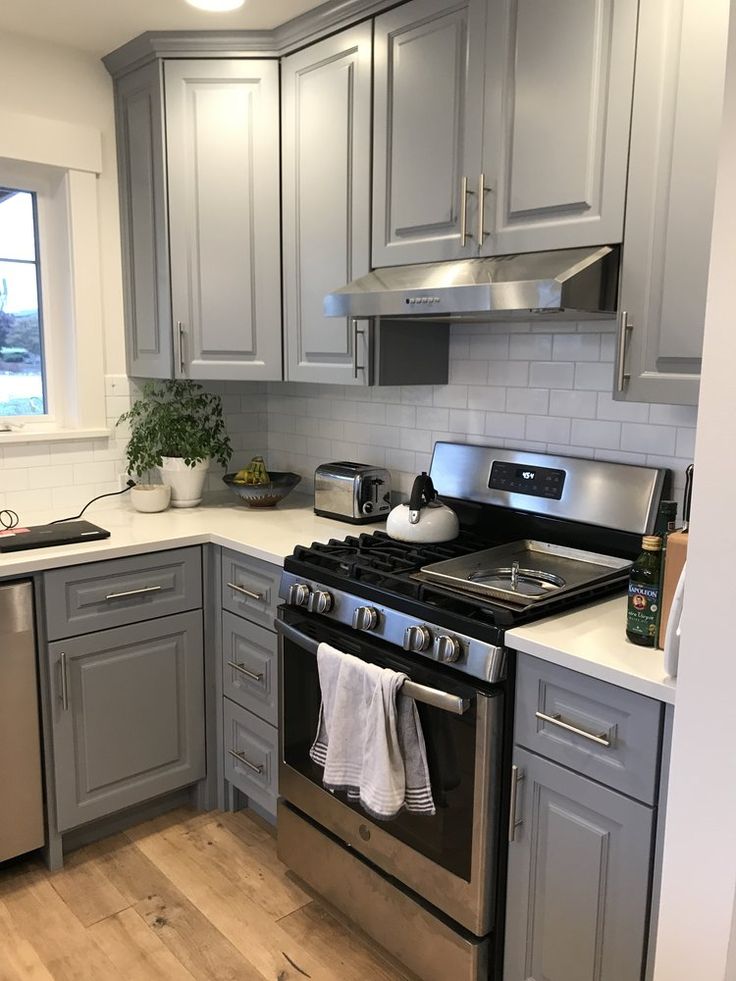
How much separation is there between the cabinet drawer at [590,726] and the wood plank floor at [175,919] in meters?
0.85

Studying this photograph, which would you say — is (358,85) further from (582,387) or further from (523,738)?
(523,738)

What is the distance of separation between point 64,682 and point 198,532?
59cm

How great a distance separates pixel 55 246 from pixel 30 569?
4.21 ft

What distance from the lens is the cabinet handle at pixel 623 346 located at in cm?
180

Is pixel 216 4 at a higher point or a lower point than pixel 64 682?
higher

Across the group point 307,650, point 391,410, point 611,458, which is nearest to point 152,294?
point 391,410

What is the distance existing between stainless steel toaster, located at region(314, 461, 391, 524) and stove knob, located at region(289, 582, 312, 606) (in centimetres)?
56

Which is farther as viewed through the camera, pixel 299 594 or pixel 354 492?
pixel 354 492

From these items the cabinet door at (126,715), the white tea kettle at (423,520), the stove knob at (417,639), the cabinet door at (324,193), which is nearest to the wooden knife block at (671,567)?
the stove knob at (417,639)

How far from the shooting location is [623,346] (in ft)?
5.95

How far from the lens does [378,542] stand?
2348 mm

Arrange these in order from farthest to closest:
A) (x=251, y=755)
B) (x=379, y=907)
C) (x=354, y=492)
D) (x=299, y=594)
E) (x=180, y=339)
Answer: (x=180, y=339), (x=354, y=492), (x=251, y=755), (x=299, y=594), (x=379, y=907)

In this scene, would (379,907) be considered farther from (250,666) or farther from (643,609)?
(643,609)

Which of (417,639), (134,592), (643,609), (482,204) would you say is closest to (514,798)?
(417,639)
